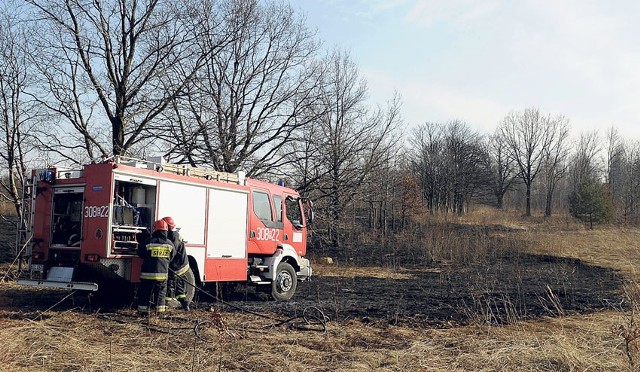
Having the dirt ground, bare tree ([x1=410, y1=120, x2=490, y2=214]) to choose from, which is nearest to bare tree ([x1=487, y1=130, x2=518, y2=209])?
bare tree ([x1=410, y1=120, x2=490, y2=214])

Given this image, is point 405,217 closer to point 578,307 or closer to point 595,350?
point 578,307

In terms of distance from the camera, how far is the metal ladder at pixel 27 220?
10.1 metres

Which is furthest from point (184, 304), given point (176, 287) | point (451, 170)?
point (451, 170)

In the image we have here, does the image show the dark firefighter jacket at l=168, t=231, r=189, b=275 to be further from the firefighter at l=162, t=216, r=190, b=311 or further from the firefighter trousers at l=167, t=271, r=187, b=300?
the firefighter trousers at l=167, t=271, r=187, b=300

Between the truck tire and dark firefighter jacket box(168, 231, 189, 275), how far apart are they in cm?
315

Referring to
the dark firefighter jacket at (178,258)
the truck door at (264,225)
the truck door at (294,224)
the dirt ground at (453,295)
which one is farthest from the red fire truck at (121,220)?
the truck door at (294,224)

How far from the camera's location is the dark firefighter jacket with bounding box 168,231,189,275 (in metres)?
9.96

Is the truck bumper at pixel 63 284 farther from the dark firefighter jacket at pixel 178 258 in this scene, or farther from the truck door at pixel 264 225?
the truck door at pixel 264 225

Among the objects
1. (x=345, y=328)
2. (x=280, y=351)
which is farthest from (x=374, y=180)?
(x=280, y=351)

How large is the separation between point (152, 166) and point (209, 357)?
4.90 metres

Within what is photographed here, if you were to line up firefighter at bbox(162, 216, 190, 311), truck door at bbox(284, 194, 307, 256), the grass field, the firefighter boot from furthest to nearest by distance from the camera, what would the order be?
1. truck door at bbox(284, 194, 307, 256)
2. the firefighter boot
3. firefighter at bbox(162, 216, 190, 311)
4. the grass field

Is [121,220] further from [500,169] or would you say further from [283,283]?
[500,169]

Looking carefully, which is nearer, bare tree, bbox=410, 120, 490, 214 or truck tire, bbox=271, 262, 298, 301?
truck tire, bbox=271, 262, 298, 301

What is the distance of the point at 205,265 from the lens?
36.8 ft
